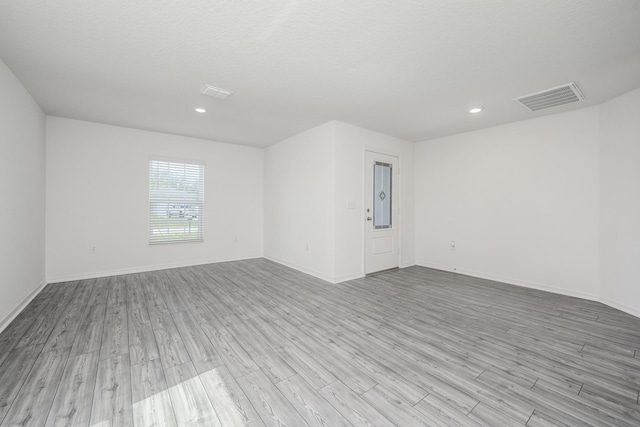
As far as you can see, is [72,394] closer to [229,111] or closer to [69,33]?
[69,33]

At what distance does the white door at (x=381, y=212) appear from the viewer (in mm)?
4777

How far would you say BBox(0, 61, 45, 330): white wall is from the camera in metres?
2.62

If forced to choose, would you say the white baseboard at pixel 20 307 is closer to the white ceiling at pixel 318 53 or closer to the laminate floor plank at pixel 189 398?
the laminate floor plank at pixel 189 398

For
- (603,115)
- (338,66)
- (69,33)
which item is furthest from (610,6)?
(69,33)

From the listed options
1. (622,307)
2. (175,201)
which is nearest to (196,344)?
(175,201)

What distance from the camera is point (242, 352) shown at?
2213mm

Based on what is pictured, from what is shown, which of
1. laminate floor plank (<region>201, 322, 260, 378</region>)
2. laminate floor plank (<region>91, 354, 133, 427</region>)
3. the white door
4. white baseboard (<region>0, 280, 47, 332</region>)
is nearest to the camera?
laminate floor plank (<region>91, 354, 133, 427</region>)

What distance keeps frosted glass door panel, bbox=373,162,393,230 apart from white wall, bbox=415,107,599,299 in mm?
996

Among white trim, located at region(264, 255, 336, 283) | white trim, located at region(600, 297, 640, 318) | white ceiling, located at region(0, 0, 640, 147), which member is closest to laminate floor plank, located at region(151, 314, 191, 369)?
white trim, located at region(264, 255, 336, 283)

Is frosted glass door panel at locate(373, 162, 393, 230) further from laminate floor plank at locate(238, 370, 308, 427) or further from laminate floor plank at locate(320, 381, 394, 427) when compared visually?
laminate floor plank at locate(238, 370, 308, 427)

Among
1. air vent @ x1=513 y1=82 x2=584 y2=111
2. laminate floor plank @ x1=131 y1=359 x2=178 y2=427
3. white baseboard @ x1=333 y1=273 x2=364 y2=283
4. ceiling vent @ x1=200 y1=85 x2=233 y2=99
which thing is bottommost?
laminate floor plank @ x1=131 y1=359 x2=178 y2=427

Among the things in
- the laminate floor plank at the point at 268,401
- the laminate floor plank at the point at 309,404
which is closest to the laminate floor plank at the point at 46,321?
the laminate floor plank at the point at 268,401

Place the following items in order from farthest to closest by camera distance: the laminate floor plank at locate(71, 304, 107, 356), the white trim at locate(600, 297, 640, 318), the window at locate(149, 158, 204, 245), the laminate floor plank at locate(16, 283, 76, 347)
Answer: the window at locate(149, 158, 204, 245) < the white trim at locate(600, 297, 640, 318) < the laminate floor plank at locate(16, 283, 76, 347) < the laminate floor plank at locate(71, 304, 107, 356)

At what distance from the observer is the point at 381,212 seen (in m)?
5.04
